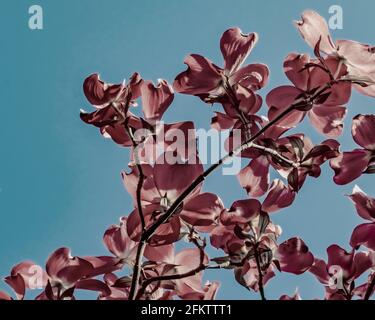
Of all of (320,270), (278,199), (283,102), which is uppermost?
(283,102)

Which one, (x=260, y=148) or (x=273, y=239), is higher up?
(x=260, y=148)

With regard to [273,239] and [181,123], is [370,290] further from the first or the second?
[181,123]

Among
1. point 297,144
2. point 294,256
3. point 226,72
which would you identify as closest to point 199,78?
point 226,72

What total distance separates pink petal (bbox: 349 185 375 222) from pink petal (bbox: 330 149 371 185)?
22 mm

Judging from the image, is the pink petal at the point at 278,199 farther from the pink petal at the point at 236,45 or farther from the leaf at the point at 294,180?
the pink petal at the point at 236,45

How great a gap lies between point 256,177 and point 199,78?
0.47ft

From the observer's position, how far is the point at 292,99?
838 mm

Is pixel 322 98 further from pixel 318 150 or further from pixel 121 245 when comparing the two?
pixel 121 245

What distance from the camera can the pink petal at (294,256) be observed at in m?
0.83

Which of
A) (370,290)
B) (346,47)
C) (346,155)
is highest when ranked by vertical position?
(346,47)

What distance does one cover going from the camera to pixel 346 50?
770 millimetres

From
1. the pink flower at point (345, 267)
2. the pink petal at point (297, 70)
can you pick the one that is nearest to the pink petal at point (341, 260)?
the pink flower at point (345, 267)

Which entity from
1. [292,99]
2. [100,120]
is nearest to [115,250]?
[100,120]
